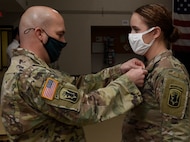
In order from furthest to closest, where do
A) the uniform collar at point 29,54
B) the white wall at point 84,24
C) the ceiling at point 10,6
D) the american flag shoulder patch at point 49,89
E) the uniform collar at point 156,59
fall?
the white wall at point 84,24 < the ceiling at point 10,6 < the uniform collar at point 156,59 < the uniform collar at point 29,54 < the american flag shoulder patch at point 49,89

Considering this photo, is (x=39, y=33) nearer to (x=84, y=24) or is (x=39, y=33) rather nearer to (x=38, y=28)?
(x=38, y=28)

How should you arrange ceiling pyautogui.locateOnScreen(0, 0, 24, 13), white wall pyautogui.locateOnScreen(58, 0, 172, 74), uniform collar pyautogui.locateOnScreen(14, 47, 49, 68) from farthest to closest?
white wall pyautogui.locateOnScreen(58, 0, 172, 74)
ceiling pyautogui.locateOnScreen(0, 0, 24, 13)
uniform collar pyautogui.locateOnScreen(14, 47, 49, 68)

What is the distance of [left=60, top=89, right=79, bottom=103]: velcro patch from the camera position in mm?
1388

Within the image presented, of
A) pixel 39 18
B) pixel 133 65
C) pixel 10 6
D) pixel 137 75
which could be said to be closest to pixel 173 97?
pixel 137 75

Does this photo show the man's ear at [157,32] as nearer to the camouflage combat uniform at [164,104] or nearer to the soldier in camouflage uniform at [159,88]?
the soldier in camouflage uniform at [159,88]

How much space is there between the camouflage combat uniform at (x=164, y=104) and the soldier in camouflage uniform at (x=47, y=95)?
9 cm

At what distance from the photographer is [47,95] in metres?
1.37

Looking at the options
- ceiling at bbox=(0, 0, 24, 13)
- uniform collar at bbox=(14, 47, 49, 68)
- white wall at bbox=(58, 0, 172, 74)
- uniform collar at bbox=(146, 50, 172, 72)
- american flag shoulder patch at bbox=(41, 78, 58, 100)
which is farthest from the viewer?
white wall at bbox=(58, 0, 172, 74)

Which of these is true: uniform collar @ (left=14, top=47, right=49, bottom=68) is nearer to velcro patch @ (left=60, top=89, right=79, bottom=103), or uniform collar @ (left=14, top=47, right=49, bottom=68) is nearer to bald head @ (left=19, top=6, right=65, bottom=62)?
bald head @ (left=19, top=6, right=65, bottom=62)

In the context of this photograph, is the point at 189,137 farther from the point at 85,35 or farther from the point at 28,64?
the point at 85,35

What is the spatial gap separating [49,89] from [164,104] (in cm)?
55

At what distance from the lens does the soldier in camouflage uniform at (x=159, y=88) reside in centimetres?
153

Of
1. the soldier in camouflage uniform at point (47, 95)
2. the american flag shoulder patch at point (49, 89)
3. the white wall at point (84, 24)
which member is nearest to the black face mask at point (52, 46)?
the soldier in camouflage uniform at point (47, 95)

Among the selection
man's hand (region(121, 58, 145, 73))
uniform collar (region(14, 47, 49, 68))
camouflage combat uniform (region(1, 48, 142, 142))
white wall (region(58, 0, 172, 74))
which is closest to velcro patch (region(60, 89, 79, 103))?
camouflage combat uniform (region(1, 48, 142, 142))
